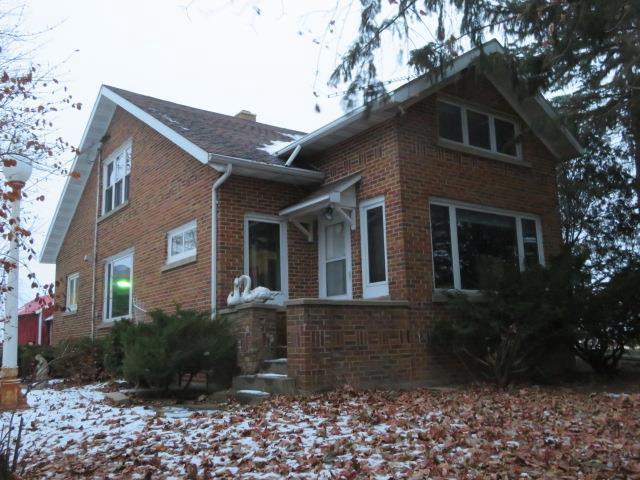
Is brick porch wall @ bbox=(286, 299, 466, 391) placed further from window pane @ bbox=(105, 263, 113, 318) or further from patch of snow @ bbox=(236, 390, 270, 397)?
window pane @ bbox=(105, 263, 113, 318)

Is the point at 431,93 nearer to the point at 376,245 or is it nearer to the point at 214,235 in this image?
the point at 376,245

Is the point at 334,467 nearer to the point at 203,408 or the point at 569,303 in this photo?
the point at 203,408

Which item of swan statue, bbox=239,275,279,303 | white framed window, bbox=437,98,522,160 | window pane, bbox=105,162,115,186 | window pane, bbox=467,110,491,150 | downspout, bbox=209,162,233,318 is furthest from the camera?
window pane, bbox=105,162,115,186

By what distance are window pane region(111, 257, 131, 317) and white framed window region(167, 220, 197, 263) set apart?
2563 millimetres

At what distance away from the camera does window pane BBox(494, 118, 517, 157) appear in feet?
39.2

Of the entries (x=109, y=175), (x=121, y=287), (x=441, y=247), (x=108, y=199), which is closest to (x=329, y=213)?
(x=441, y=247)

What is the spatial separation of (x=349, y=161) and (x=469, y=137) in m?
2.51

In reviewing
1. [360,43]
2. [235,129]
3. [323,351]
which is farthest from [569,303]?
[235,129]

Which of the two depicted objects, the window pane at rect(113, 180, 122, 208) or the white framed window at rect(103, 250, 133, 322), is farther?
the window pane at rect(113, 180, 122, 208)

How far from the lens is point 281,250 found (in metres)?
11.2

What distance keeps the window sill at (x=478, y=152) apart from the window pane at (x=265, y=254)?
11.3ft

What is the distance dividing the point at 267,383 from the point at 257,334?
35.0 inches

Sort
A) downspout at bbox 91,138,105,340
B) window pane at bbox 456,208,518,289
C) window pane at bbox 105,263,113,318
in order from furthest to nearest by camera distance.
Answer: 1. downspout at bbox 91,138,105,340
2. window pane at bbox 105,263,113,318
3. window pane at bbox 456,208,518,289

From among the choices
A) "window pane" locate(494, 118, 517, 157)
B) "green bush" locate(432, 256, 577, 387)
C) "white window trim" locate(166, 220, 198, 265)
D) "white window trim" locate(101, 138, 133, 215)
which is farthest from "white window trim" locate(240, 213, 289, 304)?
"white window trim" locate(101, 138, 133, 215)
